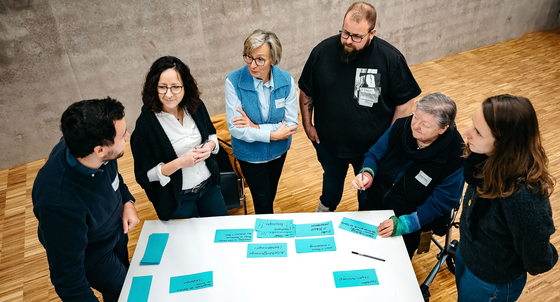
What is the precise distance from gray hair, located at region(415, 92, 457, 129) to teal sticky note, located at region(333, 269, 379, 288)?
84 cm

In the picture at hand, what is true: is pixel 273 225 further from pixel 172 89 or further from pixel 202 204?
pixel 172 89

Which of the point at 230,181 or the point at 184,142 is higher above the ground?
the point at 184,142

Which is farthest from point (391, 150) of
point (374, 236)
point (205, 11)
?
point (205, 11)

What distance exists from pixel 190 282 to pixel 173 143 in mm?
757

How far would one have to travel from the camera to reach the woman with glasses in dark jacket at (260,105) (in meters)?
2.21

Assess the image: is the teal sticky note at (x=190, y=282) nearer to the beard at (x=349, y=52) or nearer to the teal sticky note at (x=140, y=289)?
the teal sticky note at (x=140, y=289)

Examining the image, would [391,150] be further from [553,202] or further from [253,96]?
[553,202]

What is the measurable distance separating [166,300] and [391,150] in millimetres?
1470

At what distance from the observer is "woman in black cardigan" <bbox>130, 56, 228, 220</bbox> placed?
1953mm

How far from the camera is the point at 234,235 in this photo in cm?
202

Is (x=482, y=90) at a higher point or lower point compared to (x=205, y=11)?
lower

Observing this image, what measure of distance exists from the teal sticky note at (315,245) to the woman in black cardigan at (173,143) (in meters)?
0.69

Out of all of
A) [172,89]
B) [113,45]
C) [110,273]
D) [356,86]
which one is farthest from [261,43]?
[113,45]

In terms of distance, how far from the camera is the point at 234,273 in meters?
1.82
